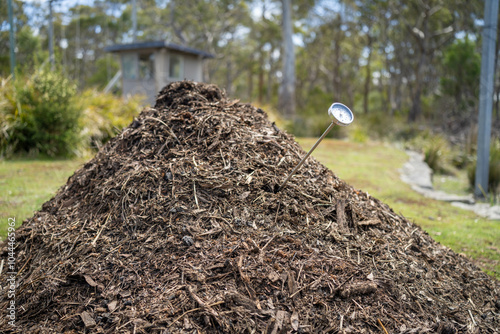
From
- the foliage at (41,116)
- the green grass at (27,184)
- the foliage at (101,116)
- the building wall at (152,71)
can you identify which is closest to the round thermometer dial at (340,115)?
the green grass at (27,184)

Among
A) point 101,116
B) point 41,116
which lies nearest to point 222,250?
point 41,116

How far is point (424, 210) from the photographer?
5383mm

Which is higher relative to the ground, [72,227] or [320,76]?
[320,76]

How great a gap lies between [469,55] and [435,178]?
9725 mm

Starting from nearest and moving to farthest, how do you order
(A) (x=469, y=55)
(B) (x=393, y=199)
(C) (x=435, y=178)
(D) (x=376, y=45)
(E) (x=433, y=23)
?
(B) (x=393, y=199), (C) (x=435, y=178), (A) (x=469, y=55), (E) (x=433, y=23), (D) (x=376, y=45)

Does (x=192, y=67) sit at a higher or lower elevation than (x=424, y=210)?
higher

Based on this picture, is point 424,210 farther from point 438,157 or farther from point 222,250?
point 438,157

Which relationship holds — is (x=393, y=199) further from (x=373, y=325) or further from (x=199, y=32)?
(x=199, y=32)

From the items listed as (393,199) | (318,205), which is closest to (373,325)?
(318,205)

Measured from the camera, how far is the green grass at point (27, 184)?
4.31m

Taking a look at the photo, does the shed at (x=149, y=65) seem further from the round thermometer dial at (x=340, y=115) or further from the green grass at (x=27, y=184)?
the round thermometer dial at (x=340, y=115)

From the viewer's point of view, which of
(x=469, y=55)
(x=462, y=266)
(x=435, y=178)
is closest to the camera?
(x=462, y=266)

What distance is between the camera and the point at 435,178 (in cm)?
916

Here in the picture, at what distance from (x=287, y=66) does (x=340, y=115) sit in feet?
55.3
